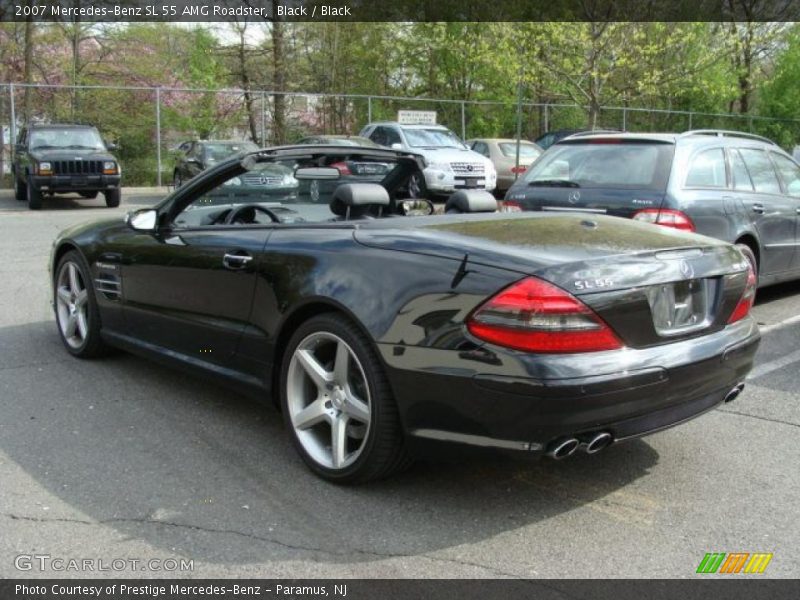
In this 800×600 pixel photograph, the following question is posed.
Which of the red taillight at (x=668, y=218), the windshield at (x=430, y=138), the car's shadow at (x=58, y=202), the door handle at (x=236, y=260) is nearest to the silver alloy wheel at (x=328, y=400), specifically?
the door handle at (x=236, y=260)

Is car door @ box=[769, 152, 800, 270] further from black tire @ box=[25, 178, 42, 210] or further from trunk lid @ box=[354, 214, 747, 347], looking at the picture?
black tire @ box=[25, 178, 42, 210]

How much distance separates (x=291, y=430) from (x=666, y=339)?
1700 mm

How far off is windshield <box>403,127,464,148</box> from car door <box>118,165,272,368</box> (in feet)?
45.0

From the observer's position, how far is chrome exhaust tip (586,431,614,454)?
9.86 ft

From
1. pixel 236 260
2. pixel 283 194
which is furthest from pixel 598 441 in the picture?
pixel 283 194

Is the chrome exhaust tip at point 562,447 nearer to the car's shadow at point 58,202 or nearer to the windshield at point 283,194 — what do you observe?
the windshield at point 283,194

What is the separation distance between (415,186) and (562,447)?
240 centimetres

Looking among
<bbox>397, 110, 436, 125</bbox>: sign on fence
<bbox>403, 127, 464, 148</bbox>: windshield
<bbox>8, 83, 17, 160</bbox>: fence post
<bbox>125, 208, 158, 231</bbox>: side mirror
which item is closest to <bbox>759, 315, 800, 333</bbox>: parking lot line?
<bbox>125, 208, 158, 231</bbox>: side mirror

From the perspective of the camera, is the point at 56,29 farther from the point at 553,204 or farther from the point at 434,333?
the point at 434,333

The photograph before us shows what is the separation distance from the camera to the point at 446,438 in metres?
3.11

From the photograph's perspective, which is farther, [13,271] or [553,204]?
[13,271]

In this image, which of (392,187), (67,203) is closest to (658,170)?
(392,187)
